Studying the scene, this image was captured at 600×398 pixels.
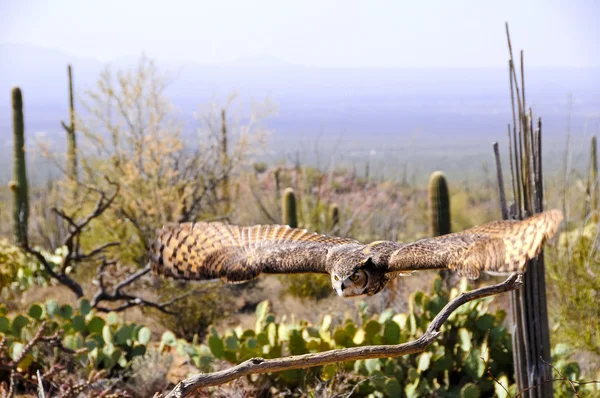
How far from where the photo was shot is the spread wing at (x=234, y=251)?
354 centimetres

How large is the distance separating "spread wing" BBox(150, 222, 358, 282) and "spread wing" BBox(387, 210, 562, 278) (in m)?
0.46

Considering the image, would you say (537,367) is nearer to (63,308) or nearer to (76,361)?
(76,361)

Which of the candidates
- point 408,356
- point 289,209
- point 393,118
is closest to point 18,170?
point 289,209

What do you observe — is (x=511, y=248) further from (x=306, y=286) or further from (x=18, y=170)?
(x=18, y=170)

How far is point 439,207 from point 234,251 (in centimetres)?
806

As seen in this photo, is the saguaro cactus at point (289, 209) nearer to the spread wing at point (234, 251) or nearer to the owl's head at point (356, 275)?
the spread wing at point (234, 251)

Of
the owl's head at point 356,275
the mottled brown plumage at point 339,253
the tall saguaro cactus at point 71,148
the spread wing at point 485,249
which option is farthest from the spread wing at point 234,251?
the tall saguaro cactus at point 71,148

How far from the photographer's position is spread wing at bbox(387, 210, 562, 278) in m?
2.84

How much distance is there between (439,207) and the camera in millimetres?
11602

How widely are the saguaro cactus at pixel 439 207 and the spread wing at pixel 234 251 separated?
24.6 feet

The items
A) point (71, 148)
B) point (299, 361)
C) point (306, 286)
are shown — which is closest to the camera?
point (299, 361)

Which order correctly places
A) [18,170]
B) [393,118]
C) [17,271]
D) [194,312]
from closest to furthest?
[194,312], [17,271], [18,170], [393,118]

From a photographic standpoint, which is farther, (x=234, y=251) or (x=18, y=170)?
(x=18, y=170)

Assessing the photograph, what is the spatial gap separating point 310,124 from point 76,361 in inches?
2979
